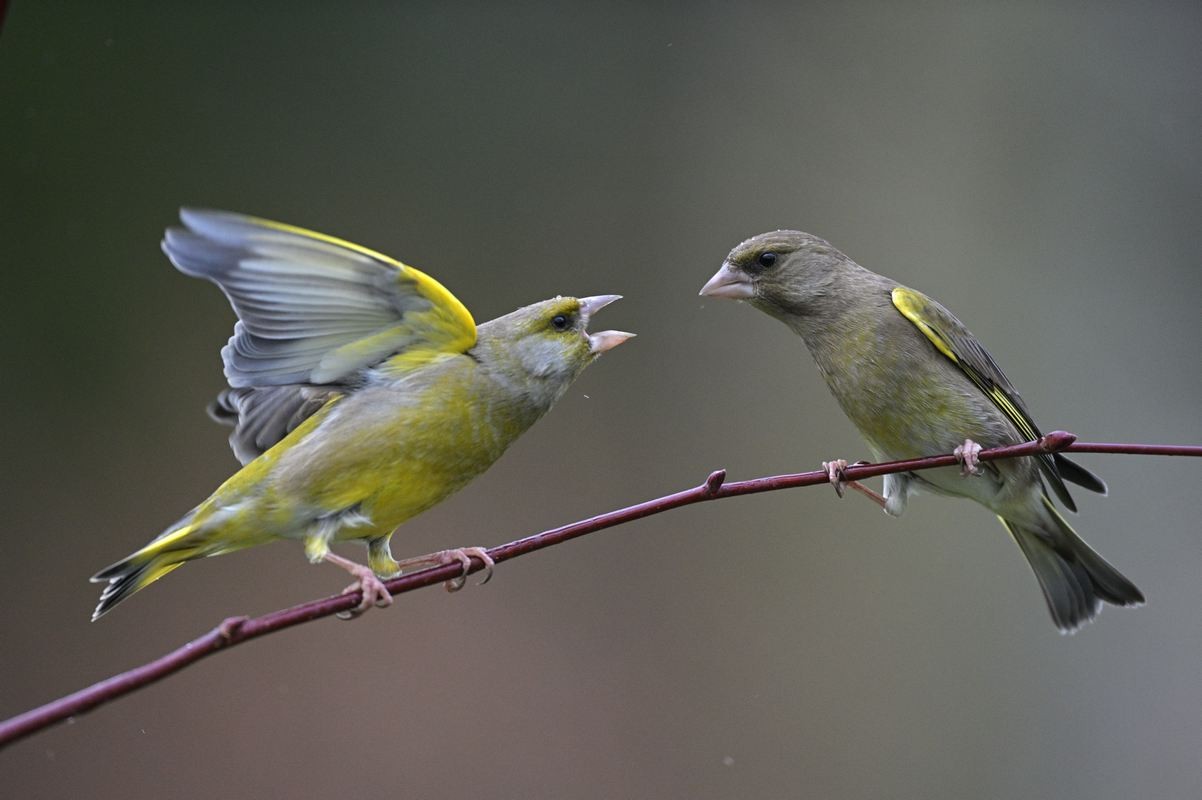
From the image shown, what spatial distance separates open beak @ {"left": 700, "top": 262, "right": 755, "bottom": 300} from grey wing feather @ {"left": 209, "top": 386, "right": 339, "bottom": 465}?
1.07m

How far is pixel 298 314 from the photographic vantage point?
2.48 m

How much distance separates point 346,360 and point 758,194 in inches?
163

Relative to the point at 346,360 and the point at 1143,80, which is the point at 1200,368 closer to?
the point at 1143,80

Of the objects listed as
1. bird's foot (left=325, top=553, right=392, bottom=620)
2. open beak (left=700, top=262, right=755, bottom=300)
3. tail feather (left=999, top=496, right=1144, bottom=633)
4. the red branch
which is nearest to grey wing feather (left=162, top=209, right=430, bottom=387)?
bird's foot (left=325, top=553, right=392, bottom=620)

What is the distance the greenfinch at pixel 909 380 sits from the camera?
3.03 m

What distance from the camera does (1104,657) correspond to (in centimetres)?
556

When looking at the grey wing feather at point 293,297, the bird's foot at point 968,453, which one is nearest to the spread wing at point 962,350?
the bird's foot at point 968,453

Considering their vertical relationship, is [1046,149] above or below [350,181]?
above

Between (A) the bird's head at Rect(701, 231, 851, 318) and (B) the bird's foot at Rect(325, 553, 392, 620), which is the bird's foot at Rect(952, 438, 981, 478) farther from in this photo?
(B) the bird's foot at Rect(325, 553, 392, 620)

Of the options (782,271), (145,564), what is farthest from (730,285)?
(145,564)

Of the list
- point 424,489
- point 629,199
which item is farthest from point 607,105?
point 424,489

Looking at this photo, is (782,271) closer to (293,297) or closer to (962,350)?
(962,350)

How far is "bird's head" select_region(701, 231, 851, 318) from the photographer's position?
10.4ft

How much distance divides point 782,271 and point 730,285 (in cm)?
15
